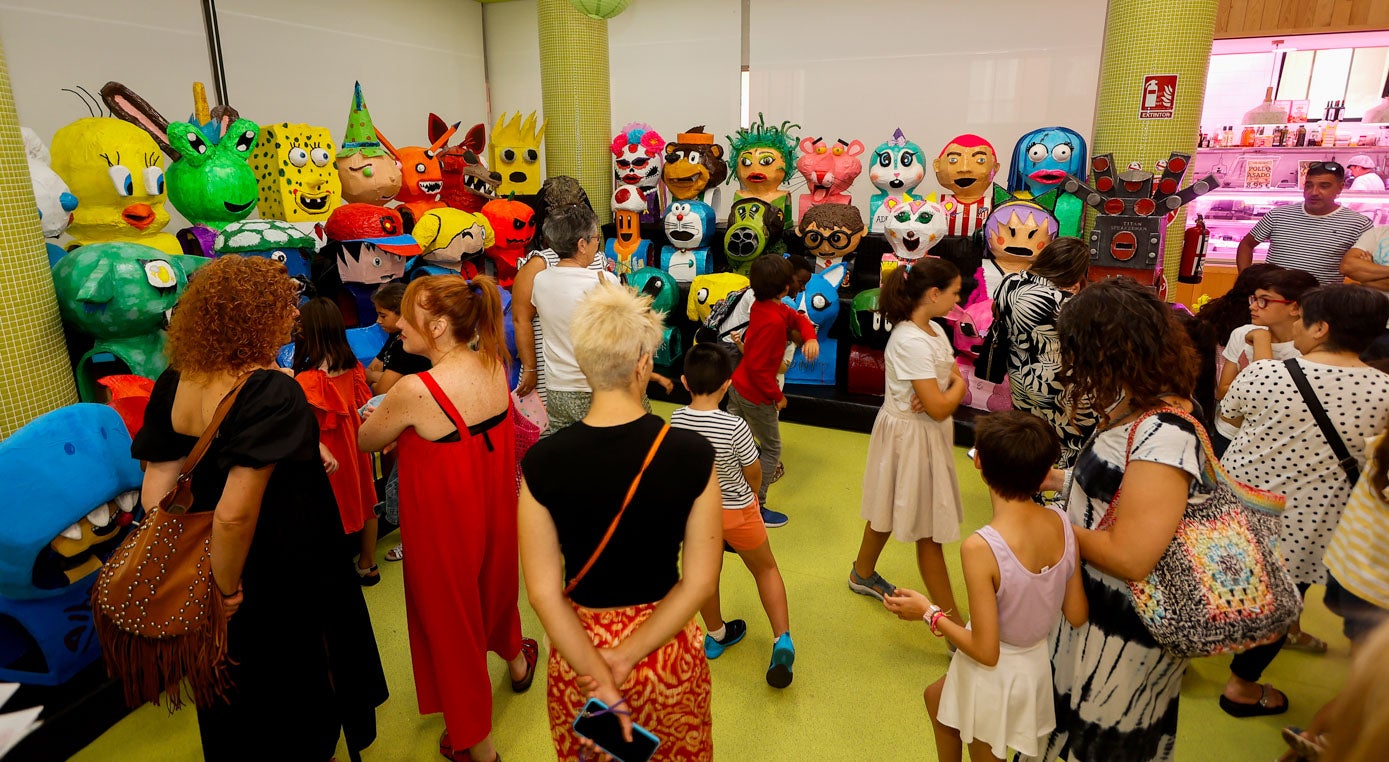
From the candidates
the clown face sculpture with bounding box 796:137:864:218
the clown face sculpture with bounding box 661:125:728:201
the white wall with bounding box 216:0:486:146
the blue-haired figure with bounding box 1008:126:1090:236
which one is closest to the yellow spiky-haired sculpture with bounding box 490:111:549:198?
the clown face sculpture with bounding box 661:125:728:201

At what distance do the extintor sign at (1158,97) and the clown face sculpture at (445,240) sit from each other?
411 cm

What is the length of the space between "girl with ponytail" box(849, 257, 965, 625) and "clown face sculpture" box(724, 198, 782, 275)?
2.52 metres

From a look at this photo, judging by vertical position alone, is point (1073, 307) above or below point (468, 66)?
below

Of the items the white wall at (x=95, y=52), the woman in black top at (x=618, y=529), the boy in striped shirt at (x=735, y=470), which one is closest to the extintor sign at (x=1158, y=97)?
the boy in striped shirt at (x=735, y=470)

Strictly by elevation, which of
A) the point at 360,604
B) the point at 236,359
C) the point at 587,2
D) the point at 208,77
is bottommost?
the point at 360,604

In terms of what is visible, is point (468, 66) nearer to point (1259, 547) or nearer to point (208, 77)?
point (208, 77)

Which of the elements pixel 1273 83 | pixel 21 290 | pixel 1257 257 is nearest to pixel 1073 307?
pixel 21 290

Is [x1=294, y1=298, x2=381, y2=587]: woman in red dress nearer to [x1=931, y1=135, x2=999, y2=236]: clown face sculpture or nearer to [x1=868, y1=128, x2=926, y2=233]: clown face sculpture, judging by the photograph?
[x1=868, y1=128, x2=926, y2=233]: clown face sculpture

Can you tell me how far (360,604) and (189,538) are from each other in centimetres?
44

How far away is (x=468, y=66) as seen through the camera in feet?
25.6

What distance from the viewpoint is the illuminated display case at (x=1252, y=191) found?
5.38 metres

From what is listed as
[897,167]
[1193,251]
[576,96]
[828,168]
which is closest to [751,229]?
[828,168]

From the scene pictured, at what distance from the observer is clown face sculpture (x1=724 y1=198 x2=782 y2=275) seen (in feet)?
16.2

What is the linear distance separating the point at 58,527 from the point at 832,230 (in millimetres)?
4006
